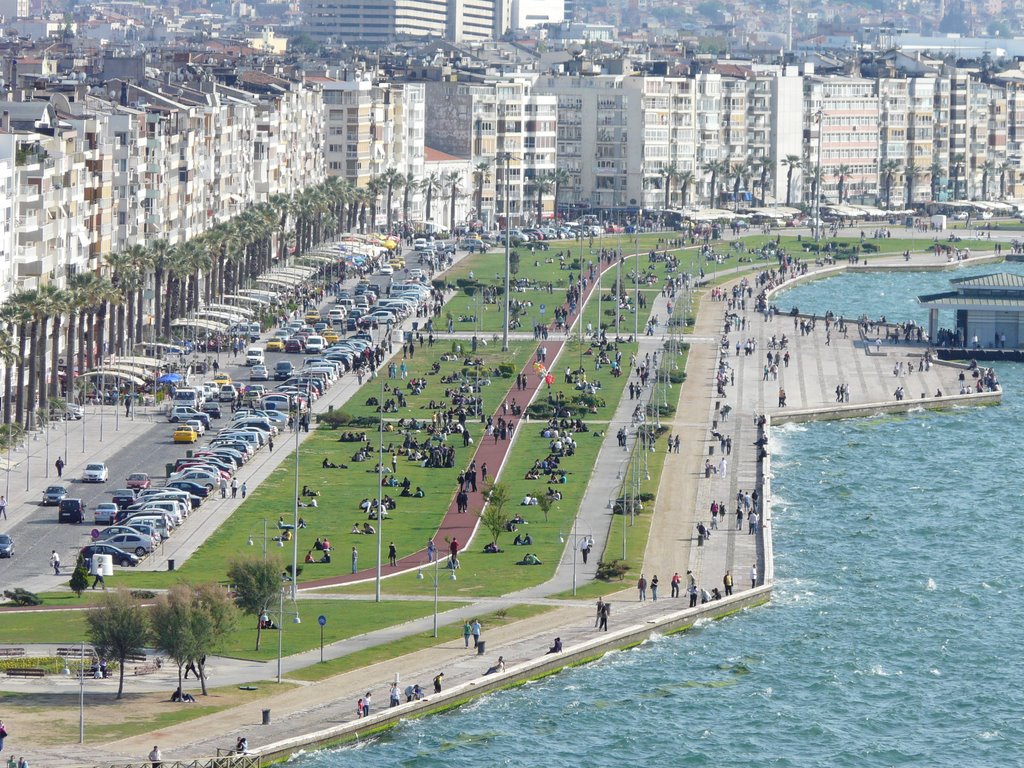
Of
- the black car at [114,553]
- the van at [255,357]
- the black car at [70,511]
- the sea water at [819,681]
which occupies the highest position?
the van at [255,357]

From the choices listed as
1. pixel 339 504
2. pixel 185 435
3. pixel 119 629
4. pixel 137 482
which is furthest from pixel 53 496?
pixel 119 629

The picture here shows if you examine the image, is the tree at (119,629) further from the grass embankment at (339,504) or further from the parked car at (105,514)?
the parked car at (105,514)

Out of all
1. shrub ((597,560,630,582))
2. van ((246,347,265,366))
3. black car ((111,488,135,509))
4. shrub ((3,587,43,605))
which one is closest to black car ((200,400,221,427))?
van ((246,347,265,366))

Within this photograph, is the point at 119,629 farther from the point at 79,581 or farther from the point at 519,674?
the point at 519,674

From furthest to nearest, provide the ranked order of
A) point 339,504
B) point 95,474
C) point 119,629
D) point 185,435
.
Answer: point 185,435, point 95,474, point 339,504, point 119,629

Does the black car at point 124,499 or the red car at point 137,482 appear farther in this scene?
the red car at point 137,482

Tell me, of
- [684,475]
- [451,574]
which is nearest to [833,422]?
[684,475]

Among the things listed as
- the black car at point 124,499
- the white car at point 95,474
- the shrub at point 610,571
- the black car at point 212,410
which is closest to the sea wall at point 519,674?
the shrub at point 610,571
